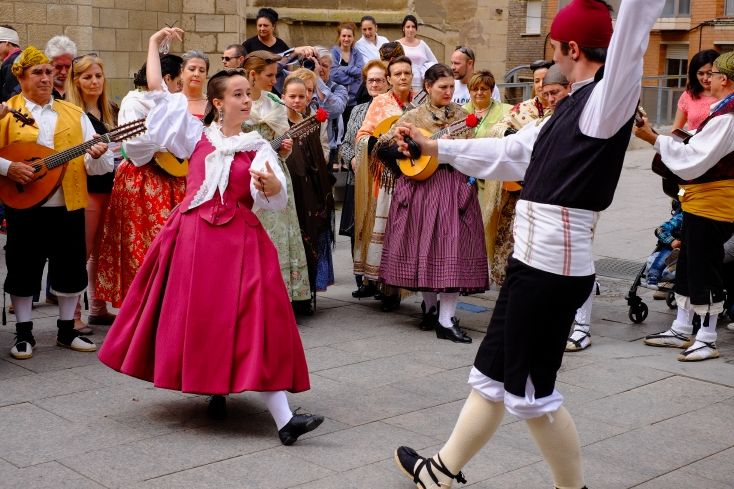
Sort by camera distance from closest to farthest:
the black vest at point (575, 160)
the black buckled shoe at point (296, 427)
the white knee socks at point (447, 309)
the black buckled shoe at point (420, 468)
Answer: the black vest at point (575, 160)
the black buckled shoe at point (420, 468)
the black buckled shoe at point (296, 427)
the white knee socks at point (447, 309)

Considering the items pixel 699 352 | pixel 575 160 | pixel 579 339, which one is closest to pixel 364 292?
pixel 579 339

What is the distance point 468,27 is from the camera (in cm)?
1731

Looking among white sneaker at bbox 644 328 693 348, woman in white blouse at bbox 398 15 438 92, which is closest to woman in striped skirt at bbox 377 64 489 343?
white sneaker at bbox 644 328 693 348

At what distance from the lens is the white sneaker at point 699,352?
22.0 ft

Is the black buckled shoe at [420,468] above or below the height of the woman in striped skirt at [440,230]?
below

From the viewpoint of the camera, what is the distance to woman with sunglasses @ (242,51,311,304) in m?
7.15

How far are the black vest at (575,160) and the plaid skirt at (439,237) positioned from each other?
318 centimetres

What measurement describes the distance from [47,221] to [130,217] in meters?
0.68

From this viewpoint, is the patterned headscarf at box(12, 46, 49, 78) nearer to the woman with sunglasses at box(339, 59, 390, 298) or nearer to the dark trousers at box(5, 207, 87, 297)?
the dark trousers at box(5, 207, 87, 297)

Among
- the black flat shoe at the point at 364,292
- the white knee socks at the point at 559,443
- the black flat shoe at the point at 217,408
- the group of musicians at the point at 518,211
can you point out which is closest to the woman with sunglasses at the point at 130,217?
the group of musicians at the point at 518,211

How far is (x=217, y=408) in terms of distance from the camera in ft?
17.4

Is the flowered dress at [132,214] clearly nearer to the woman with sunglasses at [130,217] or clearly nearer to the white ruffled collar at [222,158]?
the woman with sunglasses at [130,217]

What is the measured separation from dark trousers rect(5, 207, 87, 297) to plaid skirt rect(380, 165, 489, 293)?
2.02 m

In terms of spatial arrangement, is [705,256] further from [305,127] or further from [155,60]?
[155,60]
